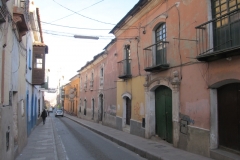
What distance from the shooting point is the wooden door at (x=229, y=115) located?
6738mm

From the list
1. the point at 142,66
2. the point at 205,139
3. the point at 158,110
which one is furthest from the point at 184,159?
the point at 142,66

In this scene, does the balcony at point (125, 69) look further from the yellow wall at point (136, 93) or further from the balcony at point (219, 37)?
the balcony at point (219, 37)

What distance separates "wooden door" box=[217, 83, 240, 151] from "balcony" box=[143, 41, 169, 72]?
10.2ft

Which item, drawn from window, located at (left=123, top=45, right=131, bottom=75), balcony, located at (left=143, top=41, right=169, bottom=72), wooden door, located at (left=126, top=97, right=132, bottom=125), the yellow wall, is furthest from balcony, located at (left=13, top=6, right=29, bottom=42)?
wooden door, located at (left=126, top=97, right=132, bottom=125)

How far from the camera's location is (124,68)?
583 inches

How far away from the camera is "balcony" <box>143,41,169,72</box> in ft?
33.1

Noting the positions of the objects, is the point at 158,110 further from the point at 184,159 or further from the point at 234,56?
the point at 234,56

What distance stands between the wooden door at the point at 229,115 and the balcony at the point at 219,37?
1.06 m

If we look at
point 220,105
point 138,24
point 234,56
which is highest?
point 138,24

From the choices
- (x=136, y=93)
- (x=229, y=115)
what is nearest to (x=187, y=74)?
(x=229, y=115)

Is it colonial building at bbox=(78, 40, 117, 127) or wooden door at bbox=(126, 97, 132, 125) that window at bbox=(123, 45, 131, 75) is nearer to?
wooden door at bbox=(126, 97, 132, 125)

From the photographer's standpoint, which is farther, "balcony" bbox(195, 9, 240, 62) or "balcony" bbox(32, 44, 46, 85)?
"balcony" bbox(32, 44, 46, 85)

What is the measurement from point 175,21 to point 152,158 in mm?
5387

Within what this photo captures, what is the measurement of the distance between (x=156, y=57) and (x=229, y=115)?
4.97 metres
